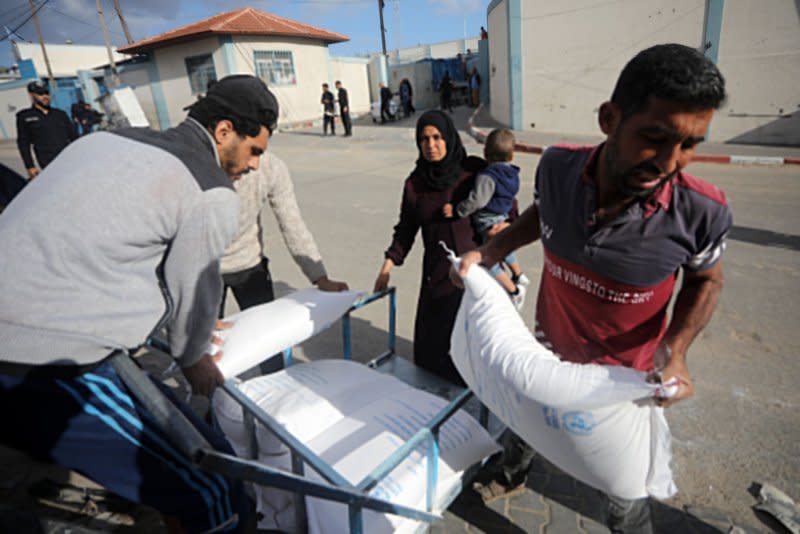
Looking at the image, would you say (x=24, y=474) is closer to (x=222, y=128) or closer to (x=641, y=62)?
(x=222, y=128)

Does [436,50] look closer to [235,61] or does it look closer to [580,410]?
[235,61]

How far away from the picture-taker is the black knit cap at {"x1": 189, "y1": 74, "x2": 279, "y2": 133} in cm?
146

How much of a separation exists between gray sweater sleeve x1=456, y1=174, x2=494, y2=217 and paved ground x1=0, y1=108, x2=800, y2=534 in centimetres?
125

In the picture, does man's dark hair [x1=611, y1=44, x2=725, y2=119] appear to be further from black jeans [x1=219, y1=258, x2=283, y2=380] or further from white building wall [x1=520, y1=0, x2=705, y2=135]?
white building wall [x1=520, y1=0, x2=705, y2=135]

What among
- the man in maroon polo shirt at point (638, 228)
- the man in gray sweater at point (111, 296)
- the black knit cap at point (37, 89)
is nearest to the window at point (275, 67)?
the black knit cap at point (37, 89)

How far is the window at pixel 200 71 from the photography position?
1917 cm

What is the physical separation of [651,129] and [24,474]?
3.08 meters

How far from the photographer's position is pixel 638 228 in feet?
4.33

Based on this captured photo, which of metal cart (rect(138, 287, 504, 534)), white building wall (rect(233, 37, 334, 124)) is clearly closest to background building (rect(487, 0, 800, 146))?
white building wall (rect(233, 37, 334, 124))

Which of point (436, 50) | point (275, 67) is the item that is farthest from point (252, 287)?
point (436, 50)

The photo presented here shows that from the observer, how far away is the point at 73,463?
131 centimetres

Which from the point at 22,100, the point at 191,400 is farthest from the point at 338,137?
the point at 22,100

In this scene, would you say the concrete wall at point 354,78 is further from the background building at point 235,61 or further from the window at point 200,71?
the window at point 200,71

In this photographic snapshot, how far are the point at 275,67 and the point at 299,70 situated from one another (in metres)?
1.16
